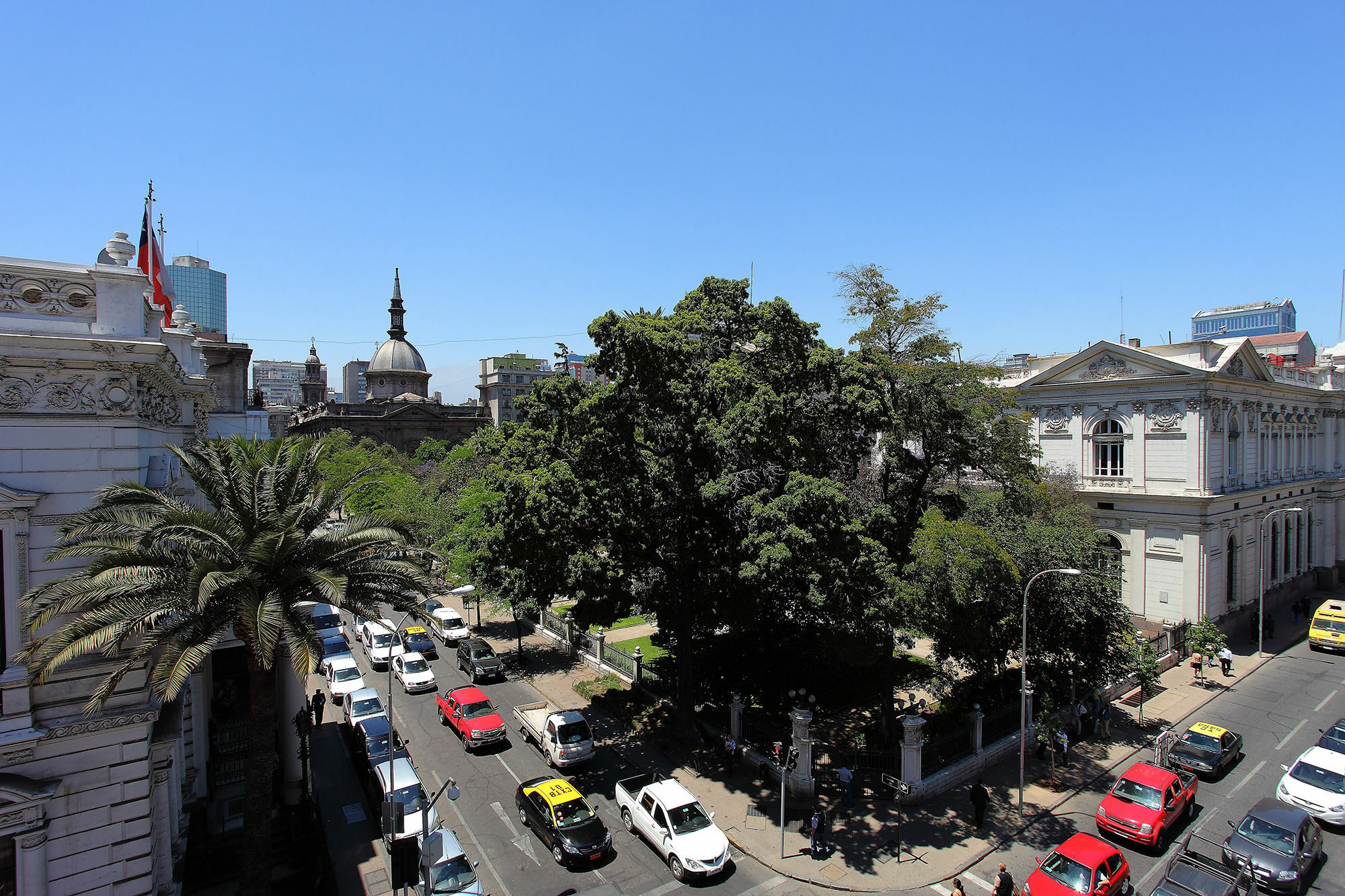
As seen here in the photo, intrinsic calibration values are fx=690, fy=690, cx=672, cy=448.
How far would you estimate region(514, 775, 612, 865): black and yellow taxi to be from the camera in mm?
17141

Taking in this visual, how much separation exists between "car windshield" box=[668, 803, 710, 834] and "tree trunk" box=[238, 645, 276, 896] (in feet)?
29.2

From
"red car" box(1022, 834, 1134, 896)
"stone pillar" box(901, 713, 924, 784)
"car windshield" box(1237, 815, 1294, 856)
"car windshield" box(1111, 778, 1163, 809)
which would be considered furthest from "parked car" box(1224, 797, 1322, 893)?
"stone pillar" box(901, 713, 924, 784)

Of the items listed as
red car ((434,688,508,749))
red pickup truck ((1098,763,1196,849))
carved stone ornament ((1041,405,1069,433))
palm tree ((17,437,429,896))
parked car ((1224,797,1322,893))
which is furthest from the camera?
carved stone ornament ((1041,405,1069,433))

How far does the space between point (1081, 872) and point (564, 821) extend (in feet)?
39.8

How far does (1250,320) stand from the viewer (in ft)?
470

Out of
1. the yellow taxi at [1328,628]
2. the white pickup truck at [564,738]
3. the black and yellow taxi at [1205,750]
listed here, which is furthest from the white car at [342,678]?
the yellow taxi at [1328,628]

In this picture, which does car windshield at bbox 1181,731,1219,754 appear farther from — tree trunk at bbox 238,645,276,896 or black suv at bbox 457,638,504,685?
tree trunk at bbox 238,645,276,896

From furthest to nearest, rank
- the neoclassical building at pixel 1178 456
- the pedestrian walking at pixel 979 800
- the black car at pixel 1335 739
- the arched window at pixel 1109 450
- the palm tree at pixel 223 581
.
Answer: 1. the arched window at pixel 1109 450
2. the neoclassical building at pixel 1178 456
3. the black car at pixel 1335 739
4. the pedestrian walking at pixel 979 800
5. the palm tree at pixel 223 581

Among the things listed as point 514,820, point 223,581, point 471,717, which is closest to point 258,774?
point 223,581

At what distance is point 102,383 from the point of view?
12.3m

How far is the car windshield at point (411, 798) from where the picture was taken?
18.3m

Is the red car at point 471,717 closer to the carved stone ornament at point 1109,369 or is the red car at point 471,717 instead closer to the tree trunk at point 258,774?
the tree trunk at point 258,774

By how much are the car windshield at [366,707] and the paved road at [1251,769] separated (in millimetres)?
19974

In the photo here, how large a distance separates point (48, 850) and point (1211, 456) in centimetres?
4525
